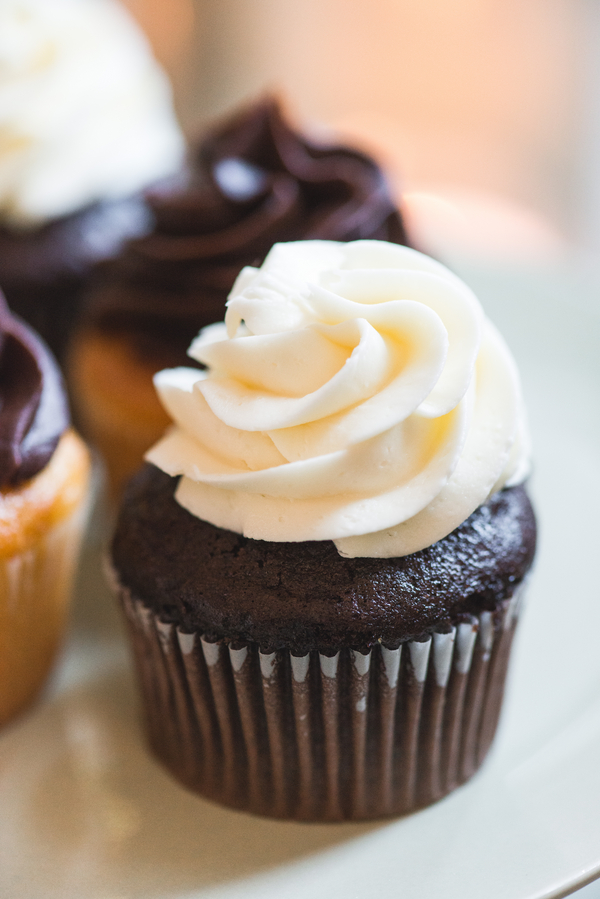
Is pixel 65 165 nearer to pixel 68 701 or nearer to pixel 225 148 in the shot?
pixel 225 148

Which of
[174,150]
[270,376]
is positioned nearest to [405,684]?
[270,376]

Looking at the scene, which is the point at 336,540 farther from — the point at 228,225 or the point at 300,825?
the point at 228,225

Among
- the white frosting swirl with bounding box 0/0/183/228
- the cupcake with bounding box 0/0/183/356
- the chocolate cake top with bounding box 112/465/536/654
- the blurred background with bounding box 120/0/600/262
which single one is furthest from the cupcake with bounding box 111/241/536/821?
the blurred background with bounding box 120/0/600/262

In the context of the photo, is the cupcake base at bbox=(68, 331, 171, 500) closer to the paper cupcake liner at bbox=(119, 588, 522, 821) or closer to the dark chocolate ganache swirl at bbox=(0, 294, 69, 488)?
the dark chocolate ganache swirl at bbox=(0, 294, 69, 488)

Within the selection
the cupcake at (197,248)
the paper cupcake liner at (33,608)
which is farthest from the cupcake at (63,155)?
the paper cupcake liner at (33,608)

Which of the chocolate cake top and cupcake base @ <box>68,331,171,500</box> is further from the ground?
the chocolate cake top

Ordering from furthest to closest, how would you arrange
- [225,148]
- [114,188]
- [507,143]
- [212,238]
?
[507,143] → [114,188] → [225,148] → [212,238]
